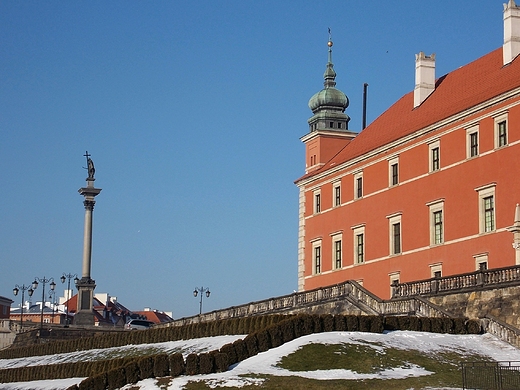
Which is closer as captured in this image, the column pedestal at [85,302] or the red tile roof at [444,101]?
the red tile roof at [444,101]

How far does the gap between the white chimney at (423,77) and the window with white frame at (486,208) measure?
1179 centimetres

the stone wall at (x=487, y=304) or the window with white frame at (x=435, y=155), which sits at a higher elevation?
the window with white frame at (x=435, y=155)

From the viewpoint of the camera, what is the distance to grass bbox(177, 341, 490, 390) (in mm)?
31047

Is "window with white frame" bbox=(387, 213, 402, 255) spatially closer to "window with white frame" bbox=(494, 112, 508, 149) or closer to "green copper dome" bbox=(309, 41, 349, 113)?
"window with white frame" bbox=(494, 112, 508, 149)

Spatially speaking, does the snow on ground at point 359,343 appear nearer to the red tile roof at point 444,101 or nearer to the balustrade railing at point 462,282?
the balustrade railing at point 462,282

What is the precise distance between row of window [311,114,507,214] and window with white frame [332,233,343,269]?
207cm

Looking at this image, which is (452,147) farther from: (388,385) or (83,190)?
(83,190)

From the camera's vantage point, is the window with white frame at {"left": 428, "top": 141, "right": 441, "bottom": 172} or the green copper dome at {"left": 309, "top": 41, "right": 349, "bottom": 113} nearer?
the window with white frame at {"left": 428, "top": 141, "right": 441, "bottom": 172}

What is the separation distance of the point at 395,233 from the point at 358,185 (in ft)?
19.6

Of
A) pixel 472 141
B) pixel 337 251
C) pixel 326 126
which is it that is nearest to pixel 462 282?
pixel 472 141

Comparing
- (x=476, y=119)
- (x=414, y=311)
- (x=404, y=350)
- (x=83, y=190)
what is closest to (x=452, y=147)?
(x=476, y=119)

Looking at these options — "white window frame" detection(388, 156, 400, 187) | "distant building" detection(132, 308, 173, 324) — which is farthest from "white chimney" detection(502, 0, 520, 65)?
"distant building" detection(132, 308, 173, 324)

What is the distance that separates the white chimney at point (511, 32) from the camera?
2037 inches

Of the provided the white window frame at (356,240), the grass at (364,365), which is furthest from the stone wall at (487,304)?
the white window frame at (356,240)
